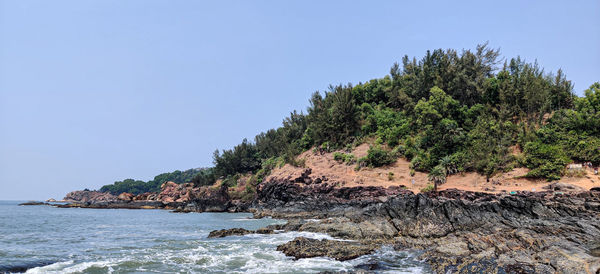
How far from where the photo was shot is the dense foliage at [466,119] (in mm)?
28641

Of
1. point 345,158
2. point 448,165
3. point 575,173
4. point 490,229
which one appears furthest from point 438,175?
point 490,229

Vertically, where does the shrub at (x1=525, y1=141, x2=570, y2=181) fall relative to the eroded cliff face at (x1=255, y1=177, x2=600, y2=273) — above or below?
above

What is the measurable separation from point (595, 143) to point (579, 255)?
69.1 ft

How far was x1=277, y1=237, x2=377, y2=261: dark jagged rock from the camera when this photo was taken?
555 inches

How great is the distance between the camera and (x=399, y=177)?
35.6 metres

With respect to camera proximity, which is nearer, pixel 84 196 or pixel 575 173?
pixel 575 173

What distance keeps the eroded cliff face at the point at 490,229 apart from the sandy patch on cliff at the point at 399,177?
10.6 ft

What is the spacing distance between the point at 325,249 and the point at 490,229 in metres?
8.90

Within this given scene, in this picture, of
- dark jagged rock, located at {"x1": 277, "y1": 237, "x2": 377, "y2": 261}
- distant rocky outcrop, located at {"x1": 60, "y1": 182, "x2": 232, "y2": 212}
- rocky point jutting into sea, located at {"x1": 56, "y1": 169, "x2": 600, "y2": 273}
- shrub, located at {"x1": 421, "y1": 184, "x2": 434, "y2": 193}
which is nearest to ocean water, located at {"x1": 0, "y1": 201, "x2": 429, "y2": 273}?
dark jagged rock, located at {"x1": 277, "y1": 237, "x2": 377, "y2": 261}

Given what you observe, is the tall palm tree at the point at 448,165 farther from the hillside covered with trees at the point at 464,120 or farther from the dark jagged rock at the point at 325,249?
the dark jagged rock at the point at 325,249

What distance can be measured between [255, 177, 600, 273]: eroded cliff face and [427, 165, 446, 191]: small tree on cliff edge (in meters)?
4.47

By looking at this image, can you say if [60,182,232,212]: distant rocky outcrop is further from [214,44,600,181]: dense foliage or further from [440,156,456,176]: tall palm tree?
[440,156,456,176]: tall palm tree

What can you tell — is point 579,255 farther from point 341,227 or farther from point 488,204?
point 341,227

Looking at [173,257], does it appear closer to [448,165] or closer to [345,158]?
[448,165]
